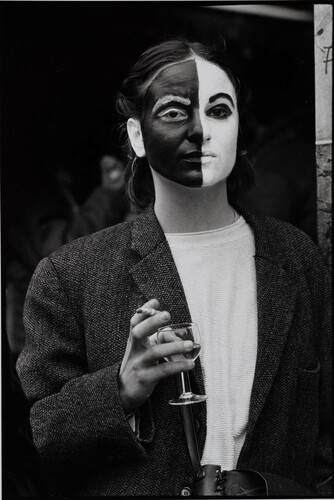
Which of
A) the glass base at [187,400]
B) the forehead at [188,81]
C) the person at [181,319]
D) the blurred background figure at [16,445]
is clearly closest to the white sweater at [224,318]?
the person at [181,319]

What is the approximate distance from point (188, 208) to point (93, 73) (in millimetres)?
552

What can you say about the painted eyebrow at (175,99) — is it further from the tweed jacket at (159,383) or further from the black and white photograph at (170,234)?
the tweed jacket at (159,383)

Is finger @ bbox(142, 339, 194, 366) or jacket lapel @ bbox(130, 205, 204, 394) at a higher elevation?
jacket lapel @ bbox(130, 205, 204, 394)

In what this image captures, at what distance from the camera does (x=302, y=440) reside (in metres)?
2.82

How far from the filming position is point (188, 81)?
9.41ft

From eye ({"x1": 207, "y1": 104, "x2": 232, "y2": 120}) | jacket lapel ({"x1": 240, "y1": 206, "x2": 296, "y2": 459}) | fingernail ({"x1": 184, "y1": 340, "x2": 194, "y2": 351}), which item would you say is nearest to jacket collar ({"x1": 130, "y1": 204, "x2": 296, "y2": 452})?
jacket lapel ({"x1": 240, "y1": 206, "x2": 296, "y2": 459})

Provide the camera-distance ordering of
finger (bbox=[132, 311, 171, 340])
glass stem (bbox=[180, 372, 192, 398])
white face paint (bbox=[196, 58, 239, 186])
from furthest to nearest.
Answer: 1. white face paint (bbox=[196, 58, 239, 186])
2. glass stem (bbox=[180, 372, 192, 398])
3. finger (bbox=[132, 311, 171, 340])

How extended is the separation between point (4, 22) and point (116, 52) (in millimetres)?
396

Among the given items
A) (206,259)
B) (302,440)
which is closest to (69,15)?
(206,259)

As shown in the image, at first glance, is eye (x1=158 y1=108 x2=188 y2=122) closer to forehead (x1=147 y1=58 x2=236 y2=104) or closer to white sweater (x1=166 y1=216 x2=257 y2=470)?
forehead (x1=147 y1=58 x2=236 y2=104)

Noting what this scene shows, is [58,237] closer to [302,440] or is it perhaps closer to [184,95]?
[184,95]

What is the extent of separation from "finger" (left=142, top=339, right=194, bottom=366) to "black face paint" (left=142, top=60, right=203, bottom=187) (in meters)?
0.58

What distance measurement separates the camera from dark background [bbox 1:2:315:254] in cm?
293

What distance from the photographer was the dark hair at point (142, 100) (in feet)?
9.52
